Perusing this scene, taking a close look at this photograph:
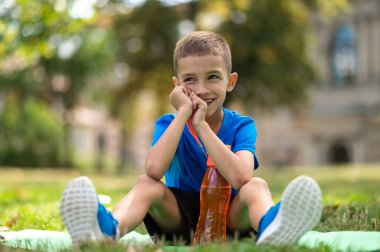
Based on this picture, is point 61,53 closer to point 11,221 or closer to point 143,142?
point 143,142

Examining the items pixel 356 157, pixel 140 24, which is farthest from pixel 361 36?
pixel 140 24

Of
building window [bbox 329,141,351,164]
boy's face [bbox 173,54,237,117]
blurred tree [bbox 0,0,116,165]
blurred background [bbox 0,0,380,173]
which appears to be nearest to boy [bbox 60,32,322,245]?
boy's face [bbox 173,54,237,117]

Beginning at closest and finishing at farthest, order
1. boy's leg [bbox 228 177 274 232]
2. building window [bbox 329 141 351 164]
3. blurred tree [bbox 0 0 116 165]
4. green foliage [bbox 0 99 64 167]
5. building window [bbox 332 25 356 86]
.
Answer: boy's leg [bbox 228 177 274 232], green foliage [bbox 0 99 64 167], blurred tree [bbox 0 0 116 165], building window [bbox 329 141 351 164], building window [bbox 332 25 356 86]

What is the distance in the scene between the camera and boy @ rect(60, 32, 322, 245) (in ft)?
8.50

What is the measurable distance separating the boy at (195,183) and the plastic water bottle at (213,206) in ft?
0.21

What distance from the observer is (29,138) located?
25500mm

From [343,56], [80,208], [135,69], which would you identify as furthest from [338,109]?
[80,208]

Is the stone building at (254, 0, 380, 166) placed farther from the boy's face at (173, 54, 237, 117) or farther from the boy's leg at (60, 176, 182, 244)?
the boy's leg at (60, 176, 182, 244)

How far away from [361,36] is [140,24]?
2181cm

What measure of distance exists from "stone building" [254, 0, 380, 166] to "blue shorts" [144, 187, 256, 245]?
116ft

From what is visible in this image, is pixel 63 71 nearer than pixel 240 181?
No

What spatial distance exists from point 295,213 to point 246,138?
861mm

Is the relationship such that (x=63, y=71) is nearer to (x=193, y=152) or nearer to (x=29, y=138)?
(x=29, y=138)

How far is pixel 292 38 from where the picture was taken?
936 inches
